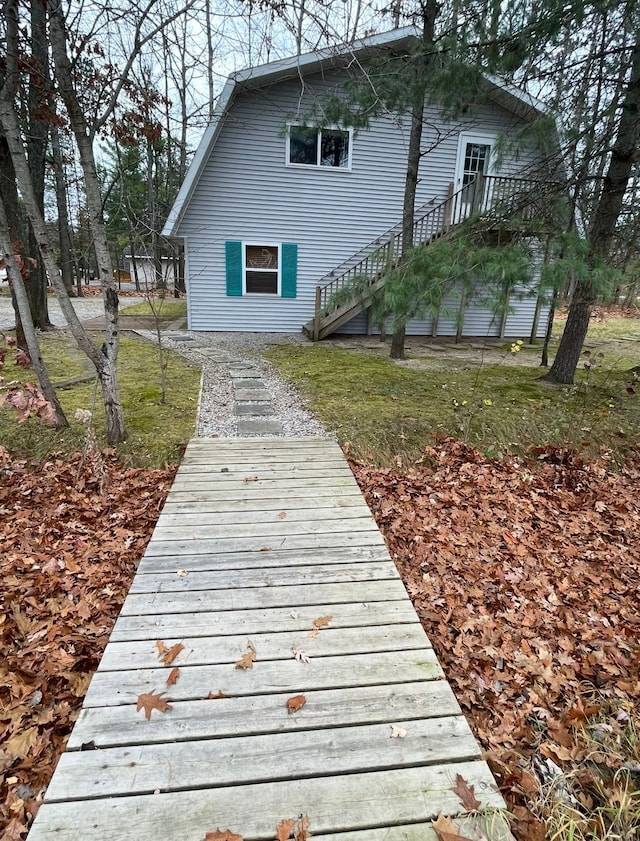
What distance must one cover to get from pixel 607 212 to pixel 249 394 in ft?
16.9

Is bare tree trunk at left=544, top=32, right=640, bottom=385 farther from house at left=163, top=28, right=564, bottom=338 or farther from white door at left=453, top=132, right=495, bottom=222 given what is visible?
white door at left=453, top=132, right=495, bottom=222

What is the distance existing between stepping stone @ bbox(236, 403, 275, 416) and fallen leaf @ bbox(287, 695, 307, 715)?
3.83 meters

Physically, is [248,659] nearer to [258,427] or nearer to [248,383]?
[258,427]

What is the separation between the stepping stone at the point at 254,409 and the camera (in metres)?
5.40

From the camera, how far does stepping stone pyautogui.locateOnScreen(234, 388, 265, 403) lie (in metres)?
5.89

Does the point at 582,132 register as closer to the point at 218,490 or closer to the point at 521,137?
the point at 521,137

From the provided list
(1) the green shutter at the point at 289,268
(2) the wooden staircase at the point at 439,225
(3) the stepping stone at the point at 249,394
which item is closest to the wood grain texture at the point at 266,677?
(2) the wooden staircase at the point at 439,225

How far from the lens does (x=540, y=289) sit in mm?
3875

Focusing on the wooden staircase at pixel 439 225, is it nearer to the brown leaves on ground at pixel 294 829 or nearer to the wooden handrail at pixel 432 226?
the wooden handrail at pixel 432 226

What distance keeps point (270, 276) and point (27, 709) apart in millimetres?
10589

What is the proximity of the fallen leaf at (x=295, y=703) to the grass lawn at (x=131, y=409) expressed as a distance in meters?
2.81

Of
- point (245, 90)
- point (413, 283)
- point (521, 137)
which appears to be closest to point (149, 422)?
point (413, 283)

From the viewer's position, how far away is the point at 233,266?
10.9 meters

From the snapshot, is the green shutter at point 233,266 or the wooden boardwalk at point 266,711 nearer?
the wooden boardwalk at point 266,711
